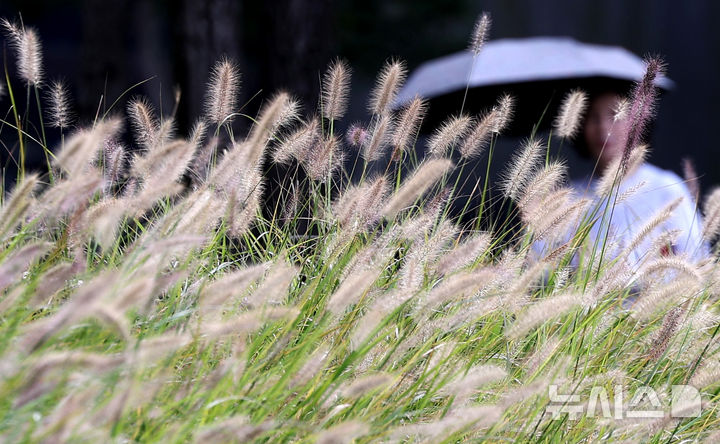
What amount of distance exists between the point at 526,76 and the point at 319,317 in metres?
3.29

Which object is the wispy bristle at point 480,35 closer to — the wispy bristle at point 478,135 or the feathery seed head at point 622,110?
the wispy bristle at point 478,135

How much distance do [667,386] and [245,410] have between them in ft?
2.88

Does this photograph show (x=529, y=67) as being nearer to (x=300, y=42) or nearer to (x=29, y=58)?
(x=300, y=42)

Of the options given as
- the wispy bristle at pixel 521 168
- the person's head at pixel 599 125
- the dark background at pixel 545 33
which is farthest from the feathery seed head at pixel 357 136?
the dark background at pixel 545 33

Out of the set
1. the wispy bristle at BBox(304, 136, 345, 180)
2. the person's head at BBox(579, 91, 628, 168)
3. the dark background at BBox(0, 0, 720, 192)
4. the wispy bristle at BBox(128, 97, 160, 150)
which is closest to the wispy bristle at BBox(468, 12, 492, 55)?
the wispy bristle at BBox(304, 136, 345, 180)

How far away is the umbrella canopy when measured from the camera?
4.86 meters

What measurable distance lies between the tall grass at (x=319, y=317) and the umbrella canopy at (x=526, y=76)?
8.27 ft

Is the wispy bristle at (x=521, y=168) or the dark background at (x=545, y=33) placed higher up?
the wispy bristle at (x=521, y=168)

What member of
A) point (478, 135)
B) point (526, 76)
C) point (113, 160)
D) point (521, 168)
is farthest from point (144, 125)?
point (526, 76)

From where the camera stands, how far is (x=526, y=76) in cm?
489

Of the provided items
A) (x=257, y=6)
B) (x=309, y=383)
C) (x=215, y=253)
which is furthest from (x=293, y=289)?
(x=257, y=6)

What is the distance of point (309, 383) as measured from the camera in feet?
5.47

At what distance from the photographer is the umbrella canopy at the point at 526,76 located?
4.86m

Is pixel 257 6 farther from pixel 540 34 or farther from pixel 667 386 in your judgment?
pixel 667 386
